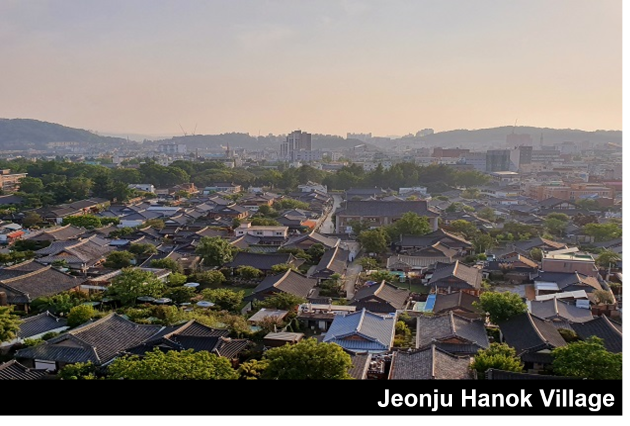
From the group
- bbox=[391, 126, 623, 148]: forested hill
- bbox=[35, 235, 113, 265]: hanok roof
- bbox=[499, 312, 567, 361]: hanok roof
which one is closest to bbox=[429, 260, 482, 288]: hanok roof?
bbox=[499, 312, 567, 361]: hanok roof

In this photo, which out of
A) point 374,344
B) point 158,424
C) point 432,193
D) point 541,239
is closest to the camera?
point 158,424

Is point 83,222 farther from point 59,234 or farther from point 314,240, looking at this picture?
point 314,240

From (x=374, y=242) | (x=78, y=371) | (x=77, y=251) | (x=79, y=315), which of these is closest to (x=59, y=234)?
(x=77, y=251)

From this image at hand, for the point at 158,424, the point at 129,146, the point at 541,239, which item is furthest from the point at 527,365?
the point at 129,146

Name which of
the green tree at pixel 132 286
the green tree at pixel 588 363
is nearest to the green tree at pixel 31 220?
the green tree at pixel 132 286

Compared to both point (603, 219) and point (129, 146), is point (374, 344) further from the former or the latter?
point (129, 146)
